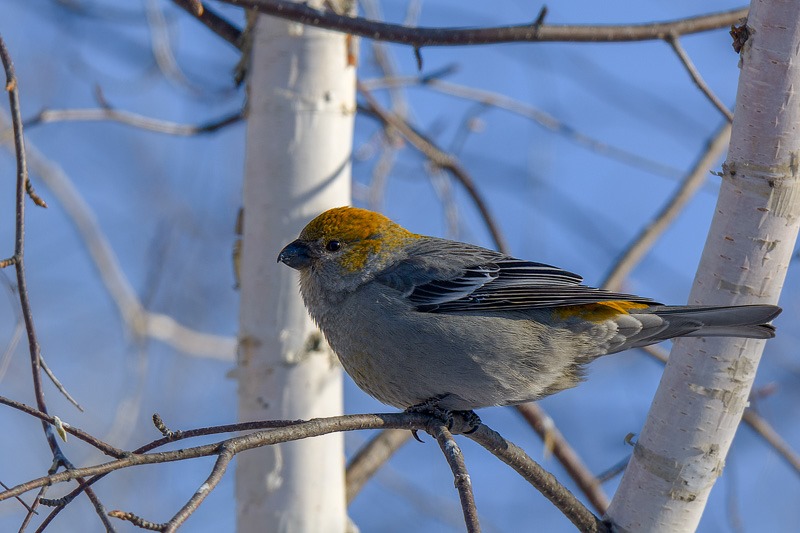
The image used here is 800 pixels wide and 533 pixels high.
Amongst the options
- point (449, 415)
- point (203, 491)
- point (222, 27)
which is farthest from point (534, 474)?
point (222, 27)

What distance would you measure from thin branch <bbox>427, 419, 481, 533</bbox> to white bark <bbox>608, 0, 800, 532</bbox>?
29.1 inches

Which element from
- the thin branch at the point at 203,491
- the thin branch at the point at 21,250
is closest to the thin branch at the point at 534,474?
the thin branch at the point at 203,491

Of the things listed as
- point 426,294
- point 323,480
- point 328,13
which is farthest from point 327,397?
point 328,13

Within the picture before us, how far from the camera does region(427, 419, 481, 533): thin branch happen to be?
212 cm

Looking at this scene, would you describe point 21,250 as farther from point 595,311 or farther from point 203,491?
point 595,311

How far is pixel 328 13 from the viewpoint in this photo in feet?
11.1

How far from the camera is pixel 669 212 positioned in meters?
5.13

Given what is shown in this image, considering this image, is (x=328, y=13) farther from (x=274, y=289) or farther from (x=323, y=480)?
(x=323, y=480)

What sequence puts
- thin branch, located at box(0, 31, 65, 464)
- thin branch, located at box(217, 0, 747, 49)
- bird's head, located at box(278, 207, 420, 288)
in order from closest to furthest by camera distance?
thin branch, located at box(0, 31, 65, 464) → thin branch, located at box(217, 0, 747, 49) → bird's head, located at box(278, 207, 420, 288)

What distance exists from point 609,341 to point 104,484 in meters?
5.76

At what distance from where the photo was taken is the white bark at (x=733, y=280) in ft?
8.82

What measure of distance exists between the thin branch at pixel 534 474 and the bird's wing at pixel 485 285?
777 mm

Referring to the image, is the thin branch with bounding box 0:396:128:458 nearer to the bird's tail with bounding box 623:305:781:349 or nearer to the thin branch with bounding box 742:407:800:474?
the bird's tail with bounding box 623:305:781:349

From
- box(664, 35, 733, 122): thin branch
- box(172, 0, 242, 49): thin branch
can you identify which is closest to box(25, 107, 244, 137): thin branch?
box(172, 0, 242, 49): thin branch
